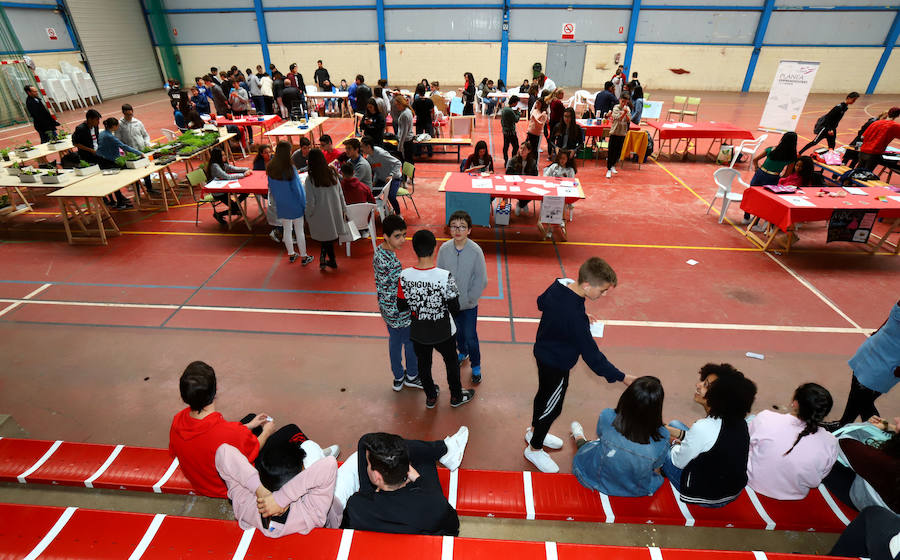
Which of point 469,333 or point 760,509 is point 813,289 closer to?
point 760,509

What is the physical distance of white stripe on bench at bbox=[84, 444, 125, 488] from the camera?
3145mm

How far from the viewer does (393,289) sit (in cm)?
361

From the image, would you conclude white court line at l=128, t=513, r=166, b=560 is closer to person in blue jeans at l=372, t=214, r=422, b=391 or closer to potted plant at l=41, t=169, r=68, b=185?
person in blue jeans at l=372, t=214, r=422, b=391

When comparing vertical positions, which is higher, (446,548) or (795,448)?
(795,448)

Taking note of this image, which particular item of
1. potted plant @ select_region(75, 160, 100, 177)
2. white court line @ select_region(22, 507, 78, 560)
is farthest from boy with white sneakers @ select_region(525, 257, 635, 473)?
potted plant @ select_region(75, 160, 100, 177)

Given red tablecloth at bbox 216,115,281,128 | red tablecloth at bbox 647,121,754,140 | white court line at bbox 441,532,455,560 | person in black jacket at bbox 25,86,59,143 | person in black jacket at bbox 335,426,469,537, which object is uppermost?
person in black jacket at bbox 25,86,59,143

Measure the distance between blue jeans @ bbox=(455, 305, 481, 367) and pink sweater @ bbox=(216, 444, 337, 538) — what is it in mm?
1994

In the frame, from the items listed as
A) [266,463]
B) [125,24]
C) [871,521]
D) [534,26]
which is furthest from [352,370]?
[125,24]

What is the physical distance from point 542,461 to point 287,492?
1960 millimetres

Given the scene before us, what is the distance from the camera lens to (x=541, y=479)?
313 centimetres

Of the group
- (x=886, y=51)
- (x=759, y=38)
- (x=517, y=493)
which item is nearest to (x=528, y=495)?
(x=517, y=493)

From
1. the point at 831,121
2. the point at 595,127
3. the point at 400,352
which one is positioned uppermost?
the point at 831,121

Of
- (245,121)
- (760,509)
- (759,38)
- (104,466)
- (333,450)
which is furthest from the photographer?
(759,38)

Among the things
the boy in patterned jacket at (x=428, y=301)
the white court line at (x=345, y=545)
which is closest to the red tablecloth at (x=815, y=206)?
the boy in patterned jacket at (x=428, y=301)
